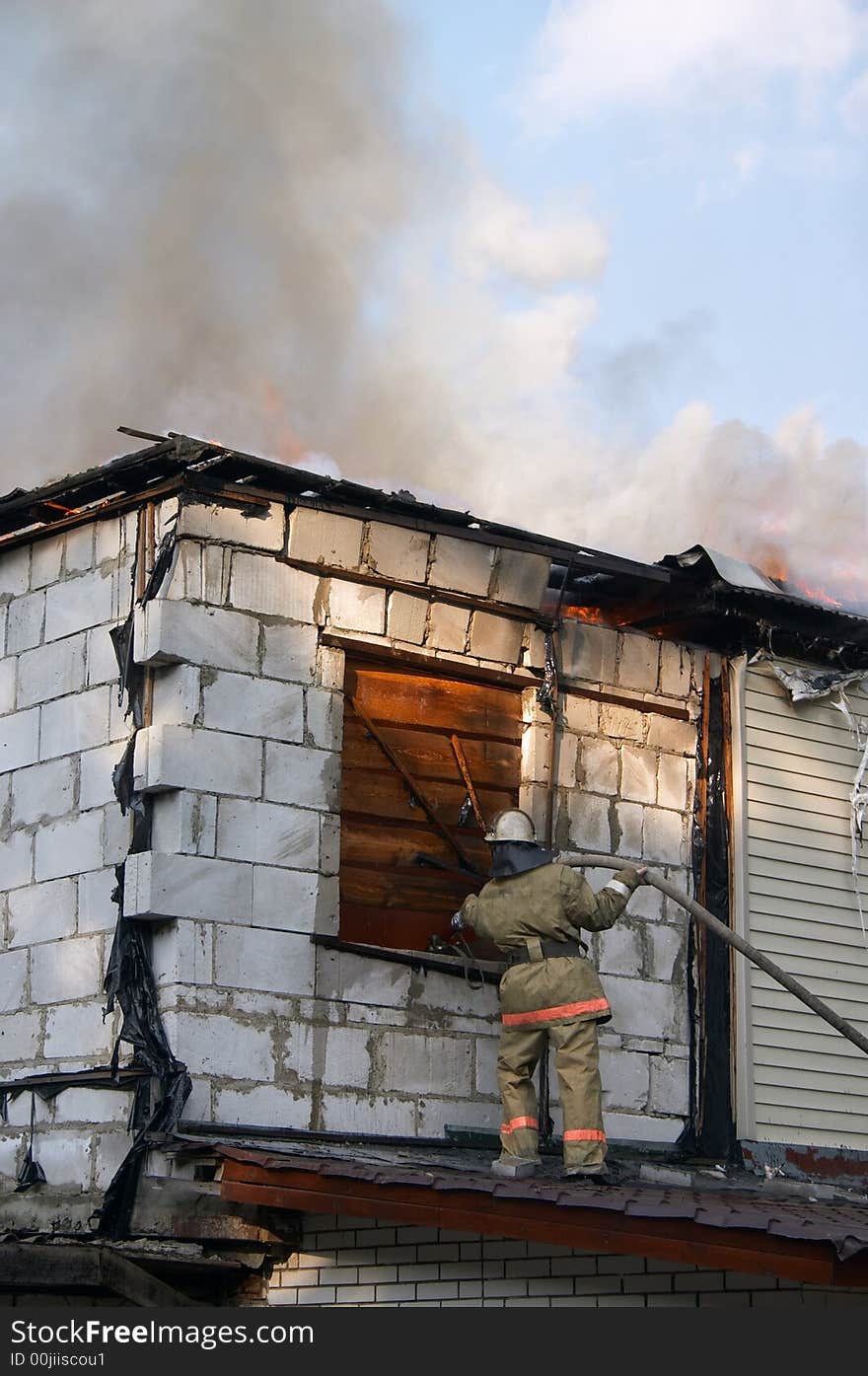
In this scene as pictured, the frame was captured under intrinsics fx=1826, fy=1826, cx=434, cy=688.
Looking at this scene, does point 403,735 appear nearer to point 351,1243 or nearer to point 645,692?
point 645,692

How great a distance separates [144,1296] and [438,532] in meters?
5.02

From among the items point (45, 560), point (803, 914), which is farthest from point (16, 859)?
point (803, 914)

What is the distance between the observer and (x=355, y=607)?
37.2 feet

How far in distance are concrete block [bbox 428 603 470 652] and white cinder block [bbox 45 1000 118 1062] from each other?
3135 mm

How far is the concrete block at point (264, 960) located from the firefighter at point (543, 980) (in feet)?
3.23

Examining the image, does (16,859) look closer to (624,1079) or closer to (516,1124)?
(516,1124)

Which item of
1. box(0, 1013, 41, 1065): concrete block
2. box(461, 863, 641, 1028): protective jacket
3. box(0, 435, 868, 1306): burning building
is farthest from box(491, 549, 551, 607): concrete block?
box(0, 1013, 41, 1065): concrete block

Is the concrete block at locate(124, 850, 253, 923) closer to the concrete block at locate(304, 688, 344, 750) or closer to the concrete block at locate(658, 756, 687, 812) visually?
the concrete block at locate(304, 688, 344, 750)

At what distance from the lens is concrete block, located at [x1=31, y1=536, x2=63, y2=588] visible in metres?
11.6

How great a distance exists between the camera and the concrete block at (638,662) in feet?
41.5

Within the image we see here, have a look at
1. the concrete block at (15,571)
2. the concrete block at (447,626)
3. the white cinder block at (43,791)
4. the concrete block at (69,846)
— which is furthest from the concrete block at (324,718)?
the concrete block at (15,571)

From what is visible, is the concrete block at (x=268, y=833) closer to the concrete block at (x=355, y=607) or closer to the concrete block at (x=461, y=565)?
the concrete block at (x=355, y=607)

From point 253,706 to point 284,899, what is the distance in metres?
1.14

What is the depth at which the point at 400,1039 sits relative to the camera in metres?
10.9
